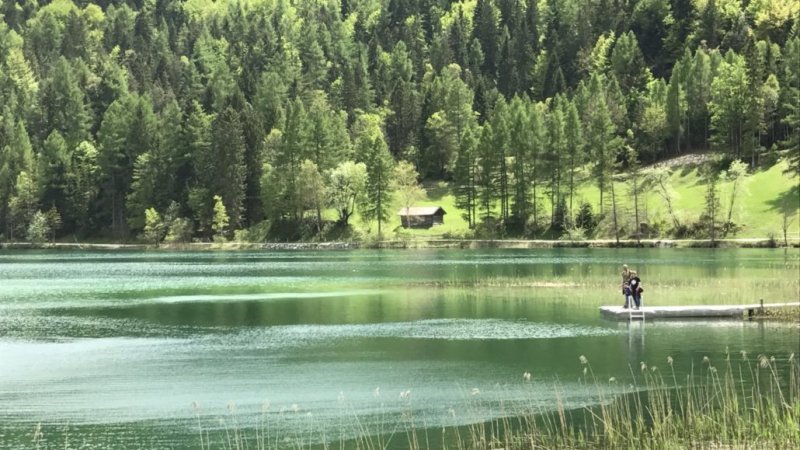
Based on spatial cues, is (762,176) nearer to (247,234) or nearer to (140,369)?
(247,234)

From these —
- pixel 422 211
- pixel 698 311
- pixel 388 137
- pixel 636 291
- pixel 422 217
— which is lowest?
pixel 698 311

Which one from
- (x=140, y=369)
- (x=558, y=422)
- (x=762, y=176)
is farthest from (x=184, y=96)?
(x=558, y=422)

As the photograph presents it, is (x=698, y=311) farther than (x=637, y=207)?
No

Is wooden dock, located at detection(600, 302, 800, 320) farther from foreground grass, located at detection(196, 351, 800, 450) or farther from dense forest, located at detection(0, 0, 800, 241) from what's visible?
dense forest, located at detection(0, 0, 800, 241)

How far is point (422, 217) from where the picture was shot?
133875 mm

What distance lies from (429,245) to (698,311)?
80.0 m

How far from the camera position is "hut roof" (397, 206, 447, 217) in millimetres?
134125

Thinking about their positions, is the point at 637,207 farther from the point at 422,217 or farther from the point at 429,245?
the point at 422,217

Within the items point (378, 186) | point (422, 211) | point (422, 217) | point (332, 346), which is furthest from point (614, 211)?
point (332, 346)

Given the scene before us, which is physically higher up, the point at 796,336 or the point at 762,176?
the point at 762,176

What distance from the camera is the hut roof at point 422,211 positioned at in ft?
440

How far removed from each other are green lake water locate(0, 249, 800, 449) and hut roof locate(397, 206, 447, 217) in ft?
196

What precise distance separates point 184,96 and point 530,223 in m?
94.7

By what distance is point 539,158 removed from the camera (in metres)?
128
